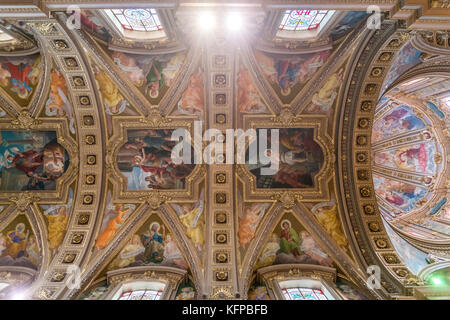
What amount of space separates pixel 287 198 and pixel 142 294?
274 inches

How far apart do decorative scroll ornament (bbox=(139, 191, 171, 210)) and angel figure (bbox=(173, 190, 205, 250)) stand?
575mm

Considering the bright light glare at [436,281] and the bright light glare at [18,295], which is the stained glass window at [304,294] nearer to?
the bright light glare at [436,281]

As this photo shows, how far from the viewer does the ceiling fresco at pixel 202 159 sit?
1068 centimetres

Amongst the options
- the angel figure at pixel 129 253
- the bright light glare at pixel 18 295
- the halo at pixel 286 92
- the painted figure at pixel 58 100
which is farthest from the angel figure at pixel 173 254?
the halo at pixel 286 92

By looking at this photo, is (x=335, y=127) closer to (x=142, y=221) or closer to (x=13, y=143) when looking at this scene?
(x=142, y=221)

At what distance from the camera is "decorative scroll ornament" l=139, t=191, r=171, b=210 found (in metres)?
12.5

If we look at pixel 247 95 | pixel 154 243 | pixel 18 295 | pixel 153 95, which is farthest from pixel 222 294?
pixel 153 95

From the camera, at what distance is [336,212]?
12.5m

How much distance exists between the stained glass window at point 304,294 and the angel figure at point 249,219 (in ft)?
8.22

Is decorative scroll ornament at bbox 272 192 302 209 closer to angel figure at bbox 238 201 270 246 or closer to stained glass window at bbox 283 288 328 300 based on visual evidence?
angel figure at bbox 238 201 270 246

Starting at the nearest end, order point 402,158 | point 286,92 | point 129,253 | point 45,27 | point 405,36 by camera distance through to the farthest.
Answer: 1. point 45,27
2. point 405,36
3. point 129,253
4. point 286,92
5. point 402,158

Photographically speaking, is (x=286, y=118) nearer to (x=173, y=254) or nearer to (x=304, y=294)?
(x=304, y=294)

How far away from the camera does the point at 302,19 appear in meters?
10.6

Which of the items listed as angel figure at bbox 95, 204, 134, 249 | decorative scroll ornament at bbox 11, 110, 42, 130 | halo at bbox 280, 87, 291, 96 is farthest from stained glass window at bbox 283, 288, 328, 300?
decorative scroll ornament at bbox 11, 110, 42, 130
